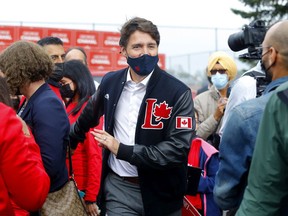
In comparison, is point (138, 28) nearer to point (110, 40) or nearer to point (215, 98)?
point (215, 98)

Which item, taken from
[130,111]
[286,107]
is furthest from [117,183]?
[286,107]

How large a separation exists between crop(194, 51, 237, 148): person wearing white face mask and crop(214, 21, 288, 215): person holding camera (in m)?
3.12

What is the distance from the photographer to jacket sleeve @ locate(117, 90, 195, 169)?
390 cm

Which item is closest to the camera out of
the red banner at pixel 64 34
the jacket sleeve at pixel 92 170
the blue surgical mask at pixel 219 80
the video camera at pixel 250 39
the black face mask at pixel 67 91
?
the video camera at pixel 250 39

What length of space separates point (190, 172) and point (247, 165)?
1802 mm

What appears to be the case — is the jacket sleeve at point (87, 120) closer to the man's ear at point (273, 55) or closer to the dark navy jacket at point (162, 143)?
the dark navy jacket at point (162, 143)

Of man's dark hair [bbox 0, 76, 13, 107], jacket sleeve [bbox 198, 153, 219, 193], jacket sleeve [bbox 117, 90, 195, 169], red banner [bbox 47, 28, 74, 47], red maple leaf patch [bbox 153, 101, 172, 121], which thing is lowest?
jacket sleeve [bbox 198, 153, 219, 193]

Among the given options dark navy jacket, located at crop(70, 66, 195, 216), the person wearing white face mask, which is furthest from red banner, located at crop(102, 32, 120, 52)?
dark navy jacket, located at crop(70, 66, 195, 216)

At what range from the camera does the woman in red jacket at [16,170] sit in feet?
8.63

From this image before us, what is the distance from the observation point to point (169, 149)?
13.0ft

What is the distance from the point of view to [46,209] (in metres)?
3.64

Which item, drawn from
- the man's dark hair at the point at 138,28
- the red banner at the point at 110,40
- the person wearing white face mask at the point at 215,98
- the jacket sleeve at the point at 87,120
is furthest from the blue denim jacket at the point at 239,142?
the red banner at the point at 110,40

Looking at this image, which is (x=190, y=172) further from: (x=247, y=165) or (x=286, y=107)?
(x=286, y=107)

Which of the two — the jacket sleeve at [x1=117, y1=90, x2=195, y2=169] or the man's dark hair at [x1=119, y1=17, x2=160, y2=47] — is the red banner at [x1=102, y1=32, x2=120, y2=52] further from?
the jacket sleeve at [x1=117, y1=90, x2=195, y2=169]
